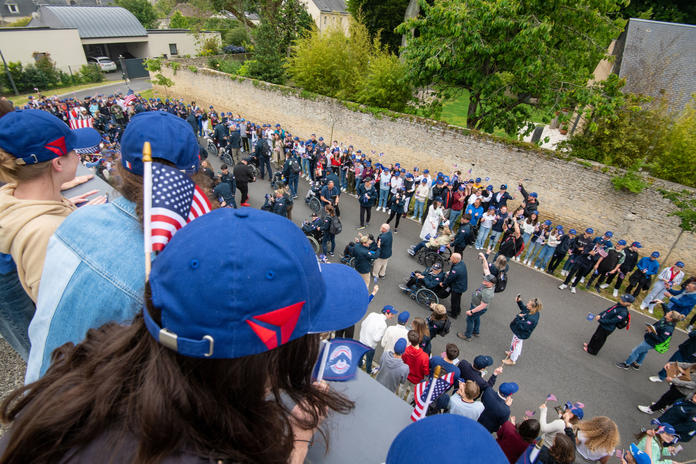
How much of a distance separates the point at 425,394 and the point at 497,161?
41.8 ft

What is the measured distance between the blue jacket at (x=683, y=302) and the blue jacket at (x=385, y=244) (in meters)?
6.93

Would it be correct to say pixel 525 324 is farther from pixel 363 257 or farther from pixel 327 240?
pixel 327 240

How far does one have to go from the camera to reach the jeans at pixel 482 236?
11.7 metres

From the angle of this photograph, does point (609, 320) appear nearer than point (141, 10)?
Yes

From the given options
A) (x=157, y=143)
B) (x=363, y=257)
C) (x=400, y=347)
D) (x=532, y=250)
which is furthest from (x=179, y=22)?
(x=157, y=143)

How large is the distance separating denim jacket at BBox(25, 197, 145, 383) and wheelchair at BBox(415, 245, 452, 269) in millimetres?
9175

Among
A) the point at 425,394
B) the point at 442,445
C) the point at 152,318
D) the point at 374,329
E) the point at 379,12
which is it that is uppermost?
the point at 379,12

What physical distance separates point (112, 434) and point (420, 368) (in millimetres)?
5494

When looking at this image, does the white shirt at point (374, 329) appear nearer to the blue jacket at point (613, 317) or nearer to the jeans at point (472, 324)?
the jeans at point (472, 324)

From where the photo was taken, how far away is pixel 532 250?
37.4 feet

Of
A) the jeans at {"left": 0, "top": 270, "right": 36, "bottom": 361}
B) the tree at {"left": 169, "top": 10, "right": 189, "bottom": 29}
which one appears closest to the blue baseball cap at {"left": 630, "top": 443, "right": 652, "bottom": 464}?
the jeans at {"left": 0, "top": 270, "right": 36, "bottom": 361}

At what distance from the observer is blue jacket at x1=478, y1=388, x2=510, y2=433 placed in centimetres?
496

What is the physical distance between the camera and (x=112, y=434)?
92cm

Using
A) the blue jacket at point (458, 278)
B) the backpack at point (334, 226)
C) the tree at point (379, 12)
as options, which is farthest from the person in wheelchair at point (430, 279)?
the tree at point (379, 12)
